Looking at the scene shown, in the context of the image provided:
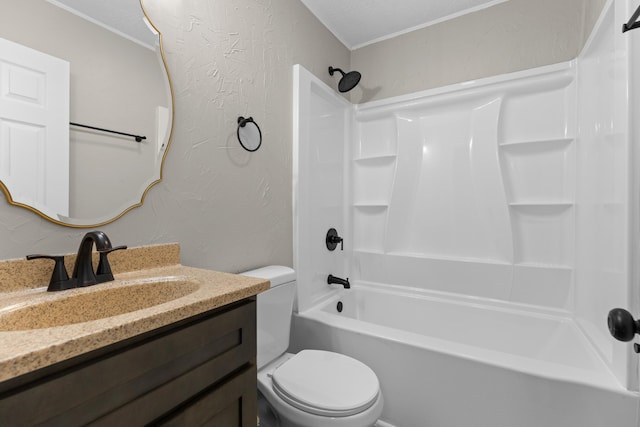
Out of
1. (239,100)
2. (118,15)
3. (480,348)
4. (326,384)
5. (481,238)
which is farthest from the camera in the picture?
(481,238)

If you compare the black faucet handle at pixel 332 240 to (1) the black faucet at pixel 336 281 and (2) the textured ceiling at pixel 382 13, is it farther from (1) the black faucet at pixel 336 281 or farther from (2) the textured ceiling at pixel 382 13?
(2) the textured ceiling at pixel 382 13

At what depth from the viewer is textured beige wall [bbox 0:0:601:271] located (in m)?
1.18

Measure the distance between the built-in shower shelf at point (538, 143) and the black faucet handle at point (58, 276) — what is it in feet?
7.53

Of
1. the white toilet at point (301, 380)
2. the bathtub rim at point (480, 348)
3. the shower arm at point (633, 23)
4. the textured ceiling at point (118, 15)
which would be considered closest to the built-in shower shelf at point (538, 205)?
the bathtub rim at point (480, 348)

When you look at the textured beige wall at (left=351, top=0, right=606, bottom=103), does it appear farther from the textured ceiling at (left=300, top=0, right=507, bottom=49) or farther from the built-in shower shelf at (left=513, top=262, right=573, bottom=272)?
the built-in shower shelf at (left=513, top=262, right=573, bottom=272)

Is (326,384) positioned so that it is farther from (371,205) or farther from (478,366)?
(371,205)

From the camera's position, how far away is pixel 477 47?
2084 mm

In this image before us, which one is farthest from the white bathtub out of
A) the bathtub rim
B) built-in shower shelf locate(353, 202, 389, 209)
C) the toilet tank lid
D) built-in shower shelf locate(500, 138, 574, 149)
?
built-in shower shelf locate(500, 138, 574, 149)

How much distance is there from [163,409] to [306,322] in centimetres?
120

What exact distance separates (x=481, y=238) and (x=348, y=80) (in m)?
1.43

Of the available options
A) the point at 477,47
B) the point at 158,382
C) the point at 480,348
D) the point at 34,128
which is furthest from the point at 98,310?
the point at 477,47

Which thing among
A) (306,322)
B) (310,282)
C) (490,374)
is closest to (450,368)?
(490,374)

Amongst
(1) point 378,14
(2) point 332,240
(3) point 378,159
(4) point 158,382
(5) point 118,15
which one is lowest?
(4) point 158,382

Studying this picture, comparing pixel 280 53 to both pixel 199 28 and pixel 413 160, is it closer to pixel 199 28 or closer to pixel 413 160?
pixel 199 28
